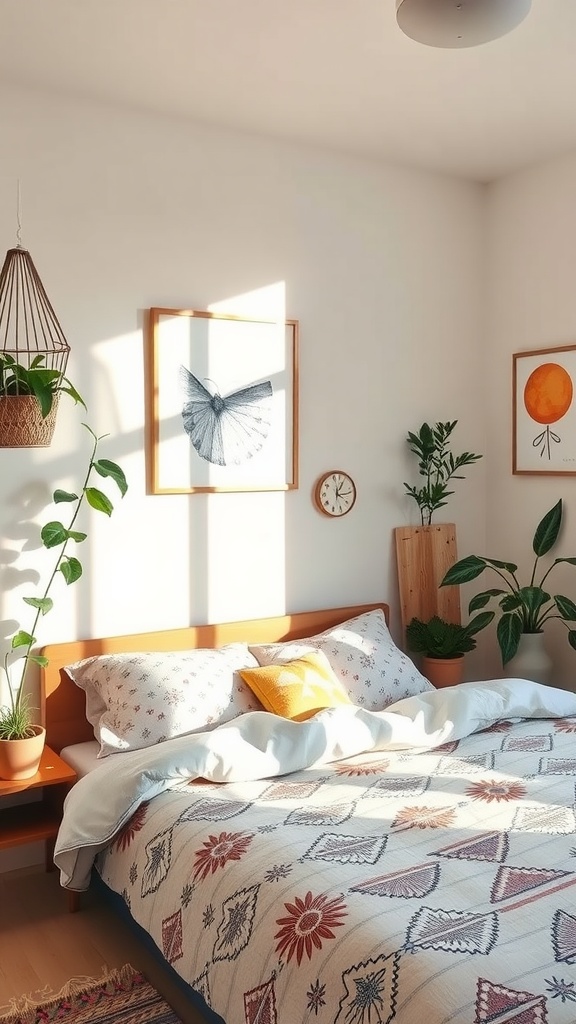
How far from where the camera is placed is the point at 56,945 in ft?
8.80

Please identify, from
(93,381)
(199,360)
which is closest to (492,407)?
(199,360)

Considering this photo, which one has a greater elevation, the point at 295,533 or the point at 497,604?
the point at 295,533

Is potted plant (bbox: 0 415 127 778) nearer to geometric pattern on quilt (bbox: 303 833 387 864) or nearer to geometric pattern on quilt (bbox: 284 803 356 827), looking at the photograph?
geometric pattern on quilt (bbox: 284 803 356 827)

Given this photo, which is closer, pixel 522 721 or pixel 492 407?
pixel 522 721

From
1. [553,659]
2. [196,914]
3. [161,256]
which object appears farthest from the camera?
[553,659]

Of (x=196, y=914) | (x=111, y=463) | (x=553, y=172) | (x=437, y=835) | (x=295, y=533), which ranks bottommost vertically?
(x=196, y=914)

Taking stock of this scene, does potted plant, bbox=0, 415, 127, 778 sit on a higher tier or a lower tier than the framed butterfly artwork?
lower

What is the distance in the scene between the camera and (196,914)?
2133 millimetres

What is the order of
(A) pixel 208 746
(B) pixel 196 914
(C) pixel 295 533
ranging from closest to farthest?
(B) pixel 196 914, (A) pixel 208 746, (C) pixel 295 533

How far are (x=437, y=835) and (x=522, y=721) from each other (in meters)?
1.09

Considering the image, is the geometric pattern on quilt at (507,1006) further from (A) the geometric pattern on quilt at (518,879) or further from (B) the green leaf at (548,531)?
(B) the green leaf at (548,531)

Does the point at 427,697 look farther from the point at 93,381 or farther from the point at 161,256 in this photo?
the point at 161,256

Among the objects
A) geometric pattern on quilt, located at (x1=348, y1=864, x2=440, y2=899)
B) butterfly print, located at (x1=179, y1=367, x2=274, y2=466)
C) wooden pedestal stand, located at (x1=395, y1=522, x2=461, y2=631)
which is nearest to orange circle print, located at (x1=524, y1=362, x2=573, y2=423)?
wooden pedestal stand, located at (x1=395, y1=522, x2=461, y2=631)

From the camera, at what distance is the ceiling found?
Answer: 260 centimetres
